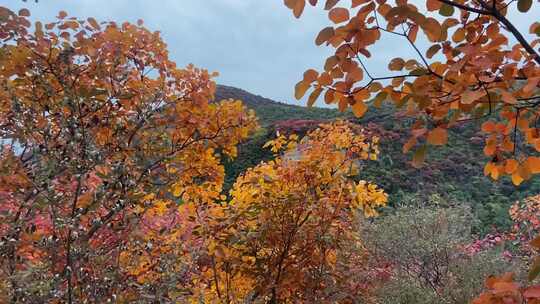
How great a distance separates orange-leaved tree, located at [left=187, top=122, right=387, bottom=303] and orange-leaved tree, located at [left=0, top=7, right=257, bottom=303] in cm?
50

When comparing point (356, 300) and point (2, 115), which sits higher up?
point (2, 115)

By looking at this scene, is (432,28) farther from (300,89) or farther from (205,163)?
(205,163)

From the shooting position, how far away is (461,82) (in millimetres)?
1280

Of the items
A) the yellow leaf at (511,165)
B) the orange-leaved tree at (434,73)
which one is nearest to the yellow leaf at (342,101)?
the orange-leaved tree at (434,73)

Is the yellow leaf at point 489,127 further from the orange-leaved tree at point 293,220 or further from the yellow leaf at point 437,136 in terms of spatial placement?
the orange-leaved tree at point 293,220

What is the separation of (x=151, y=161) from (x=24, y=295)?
2.90 ft

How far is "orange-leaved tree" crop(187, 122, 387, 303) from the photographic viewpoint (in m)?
3.79

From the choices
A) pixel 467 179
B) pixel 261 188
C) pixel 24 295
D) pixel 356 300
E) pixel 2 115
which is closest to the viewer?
pixel 24 295

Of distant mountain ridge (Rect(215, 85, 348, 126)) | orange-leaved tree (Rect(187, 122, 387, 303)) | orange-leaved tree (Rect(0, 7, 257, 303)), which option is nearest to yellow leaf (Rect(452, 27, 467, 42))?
orange-leaved tree (Rect(0, 7, 257, 303))

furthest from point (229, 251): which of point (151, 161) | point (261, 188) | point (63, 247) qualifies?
point (63, 247)

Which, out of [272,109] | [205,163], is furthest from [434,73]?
[272,109]

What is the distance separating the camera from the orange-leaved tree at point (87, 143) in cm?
214

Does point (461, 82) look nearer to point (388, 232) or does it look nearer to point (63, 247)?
point (63, 247)

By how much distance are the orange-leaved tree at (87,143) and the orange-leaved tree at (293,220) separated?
496 mm
